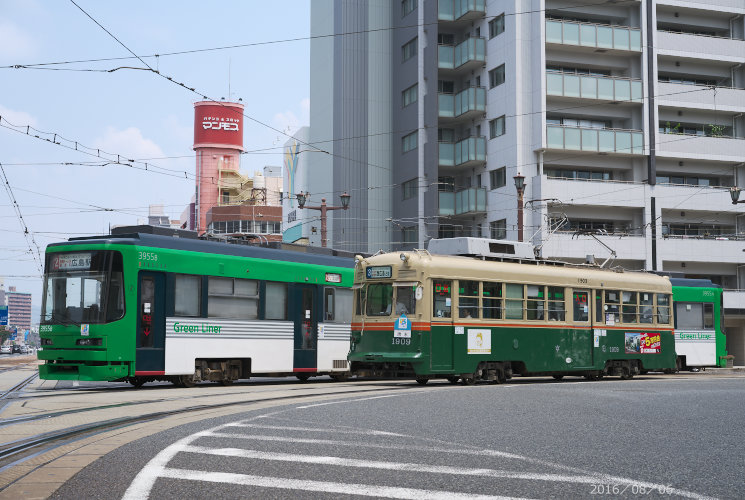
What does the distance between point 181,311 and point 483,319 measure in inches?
280

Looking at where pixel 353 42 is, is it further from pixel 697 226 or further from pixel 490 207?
pixel 697 226

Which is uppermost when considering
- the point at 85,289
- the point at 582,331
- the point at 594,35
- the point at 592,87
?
the point at 594,35

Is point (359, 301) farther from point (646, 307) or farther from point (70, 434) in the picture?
point (70, 434)

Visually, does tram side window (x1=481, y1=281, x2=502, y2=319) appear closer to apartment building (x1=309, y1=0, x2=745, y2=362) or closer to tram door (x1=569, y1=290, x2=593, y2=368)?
tram door (x1=569, y1=290, x2=593, y2=368)

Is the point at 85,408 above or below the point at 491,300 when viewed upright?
below

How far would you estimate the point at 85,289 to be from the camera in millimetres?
17969

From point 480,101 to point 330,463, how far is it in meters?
42.5

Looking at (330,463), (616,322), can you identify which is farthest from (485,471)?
(616,322)

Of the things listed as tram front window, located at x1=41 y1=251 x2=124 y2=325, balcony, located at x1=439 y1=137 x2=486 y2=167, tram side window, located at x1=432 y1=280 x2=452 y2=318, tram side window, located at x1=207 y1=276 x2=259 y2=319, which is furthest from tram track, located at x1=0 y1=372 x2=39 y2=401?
balcony, located at x1=439 y1=137 x2=486 y2=167

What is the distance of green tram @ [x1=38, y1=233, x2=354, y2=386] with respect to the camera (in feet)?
58.4

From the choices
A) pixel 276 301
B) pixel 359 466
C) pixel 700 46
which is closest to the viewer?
pixel 359 466

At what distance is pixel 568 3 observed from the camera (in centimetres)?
4791

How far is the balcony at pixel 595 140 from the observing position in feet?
150

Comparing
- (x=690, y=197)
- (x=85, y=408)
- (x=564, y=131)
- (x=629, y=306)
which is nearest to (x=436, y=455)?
(x=85, y=408)
